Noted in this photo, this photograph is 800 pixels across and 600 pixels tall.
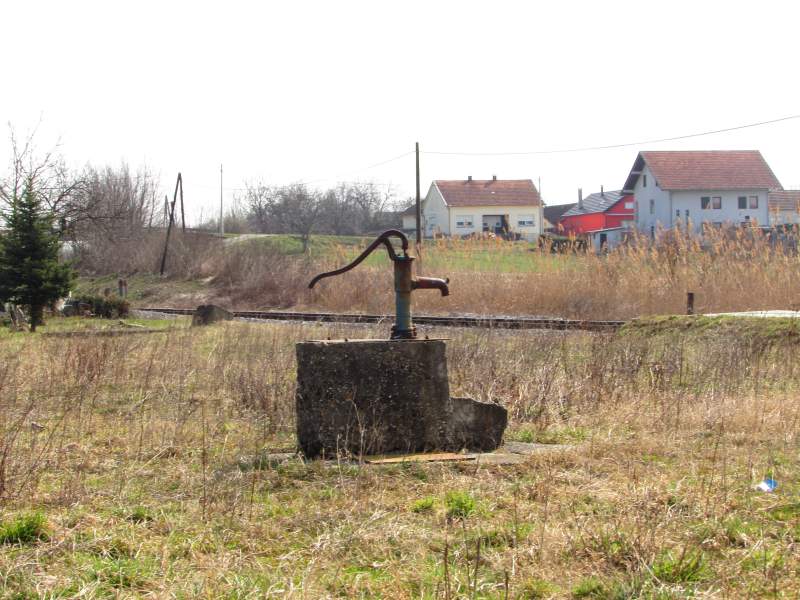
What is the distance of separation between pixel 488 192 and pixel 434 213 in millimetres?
6102

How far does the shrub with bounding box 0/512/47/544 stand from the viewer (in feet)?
13.4

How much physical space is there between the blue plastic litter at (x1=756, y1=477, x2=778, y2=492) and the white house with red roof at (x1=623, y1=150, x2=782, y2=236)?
63422mm

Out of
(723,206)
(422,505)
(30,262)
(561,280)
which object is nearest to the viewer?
(422,505)

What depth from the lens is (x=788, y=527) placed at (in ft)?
13.7

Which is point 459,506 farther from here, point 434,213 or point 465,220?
point 434,213

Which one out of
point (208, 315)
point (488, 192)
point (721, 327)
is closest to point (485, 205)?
point (488, 192)

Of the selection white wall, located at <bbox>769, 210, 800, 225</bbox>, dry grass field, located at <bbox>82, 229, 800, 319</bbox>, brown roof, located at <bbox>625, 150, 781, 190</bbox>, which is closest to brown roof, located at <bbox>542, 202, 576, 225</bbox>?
brown roof, located at <bbox>625, 150, 781, 190</bbox>

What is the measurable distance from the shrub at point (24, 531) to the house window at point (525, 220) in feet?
262

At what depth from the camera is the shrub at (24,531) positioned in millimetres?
4082

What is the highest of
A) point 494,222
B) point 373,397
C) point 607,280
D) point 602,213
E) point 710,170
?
point 710,170

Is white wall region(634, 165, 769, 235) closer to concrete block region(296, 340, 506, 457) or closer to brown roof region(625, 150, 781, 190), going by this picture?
brown roof region(625, 150, 781, 190)

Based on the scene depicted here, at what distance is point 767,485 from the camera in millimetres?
4871

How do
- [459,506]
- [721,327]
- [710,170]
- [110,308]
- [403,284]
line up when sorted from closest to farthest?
[459,506]
[403,284]
[721,327]
[110,308]
[710,170]

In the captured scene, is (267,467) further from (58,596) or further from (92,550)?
(58,596)
